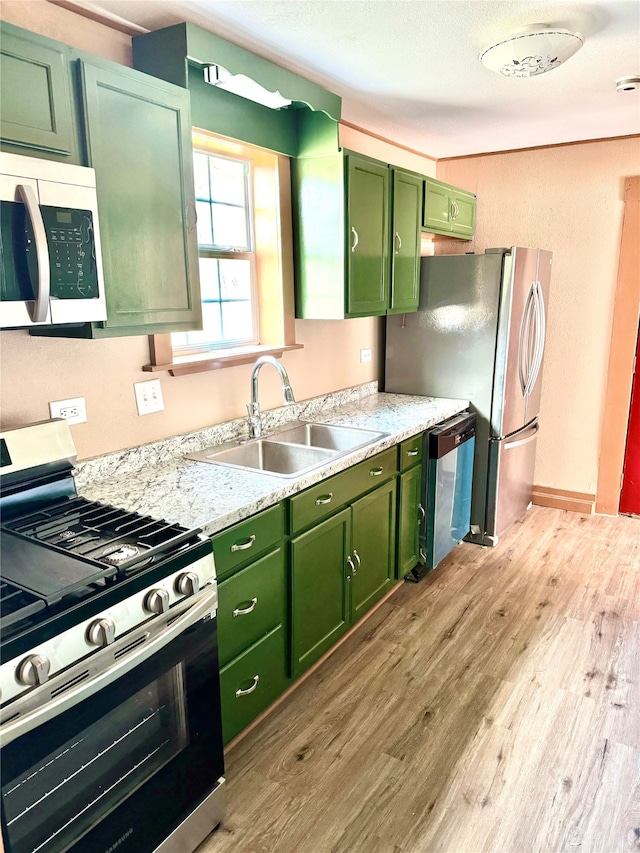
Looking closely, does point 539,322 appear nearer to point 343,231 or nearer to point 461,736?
point 343,231

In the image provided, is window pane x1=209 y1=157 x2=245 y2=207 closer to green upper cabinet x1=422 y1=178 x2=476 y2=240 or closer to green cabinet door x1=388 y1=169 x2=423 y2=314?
green cabinet door x1=388 y1=169 x2=423 y2=314

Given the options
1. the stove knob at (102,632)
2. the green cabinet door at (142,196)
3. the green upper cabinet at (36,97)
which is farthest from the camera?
the green cabinet door at (142,196)

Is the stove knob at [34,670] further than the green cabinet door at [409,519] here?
No

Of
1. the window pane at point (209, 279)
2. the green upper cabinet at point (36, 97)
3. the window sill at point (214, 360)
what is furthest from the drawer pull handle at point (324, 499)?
the green upper cabinet at point (36, 97)

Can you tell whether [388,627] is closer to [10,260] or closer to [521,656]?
[521,656]

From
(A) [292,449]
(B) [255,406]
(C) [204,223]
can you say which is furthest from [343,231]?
(A) [292,449]

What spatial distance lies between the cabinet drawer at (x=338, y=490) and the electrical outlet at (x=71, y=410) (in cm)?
75

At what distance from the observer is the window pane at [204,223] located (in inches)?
96.3

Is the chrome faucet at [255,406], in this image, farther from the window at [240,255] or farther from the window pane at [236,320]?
the window pane at [236,320]

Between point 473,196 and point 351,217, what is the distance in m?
1.66

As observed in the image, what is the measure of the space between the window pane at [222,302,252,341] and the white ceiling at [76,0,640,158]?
1.00 meters

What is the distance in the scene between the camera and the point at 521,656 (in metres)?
2.54

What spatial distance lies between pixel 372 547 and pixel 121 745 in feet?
4.66

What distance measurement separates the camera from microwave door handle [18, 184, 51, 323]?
1.38 meters
